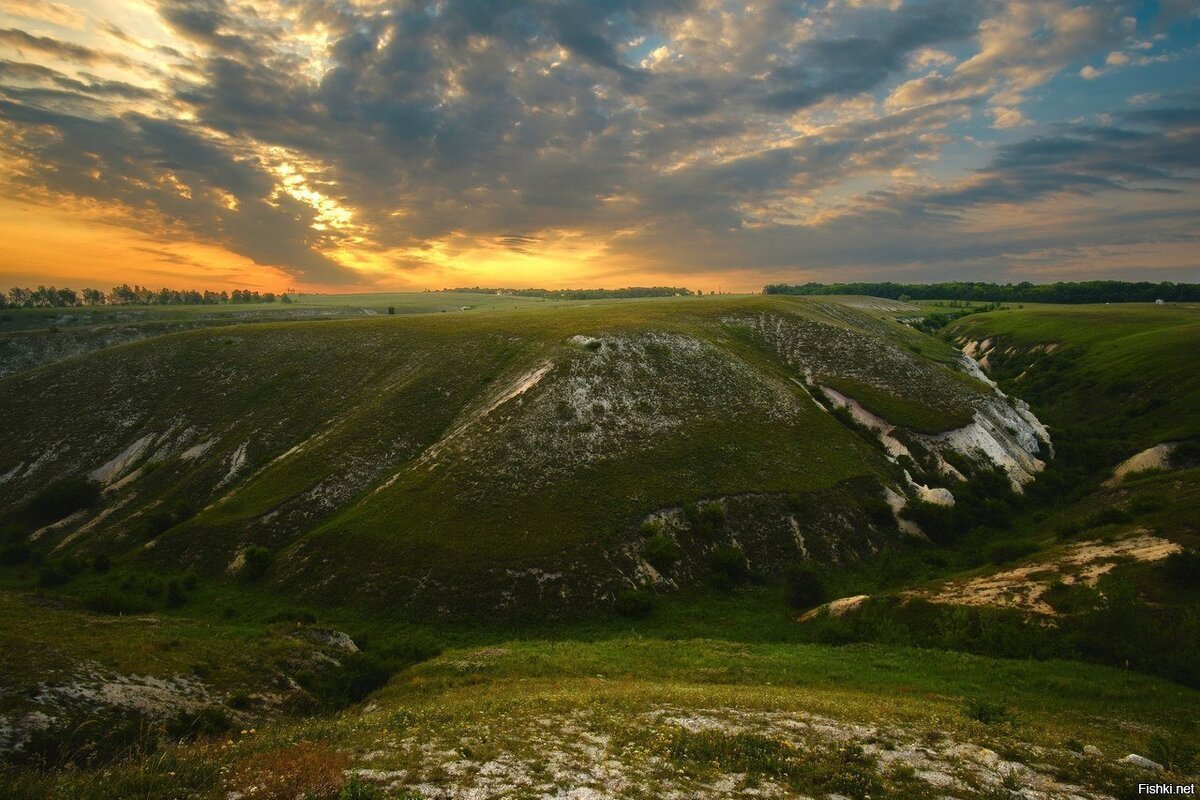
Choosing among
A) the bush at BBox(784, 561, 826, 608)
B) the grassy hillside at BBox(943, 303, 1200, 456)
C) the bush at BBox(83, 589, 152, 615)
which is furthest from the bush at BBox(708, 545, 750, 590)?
the grassy hillside at BBox(943, 303, 1200, 456)

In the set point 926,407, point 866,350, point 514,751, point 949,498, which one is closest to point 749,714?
point 514,751

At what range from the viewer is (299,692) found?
25719mm

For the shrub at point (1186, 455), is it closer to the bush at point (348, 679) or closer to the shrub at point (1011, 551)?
the shrub at point (1011, 551)

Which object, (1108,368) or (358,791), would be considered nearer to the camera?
(358,791)

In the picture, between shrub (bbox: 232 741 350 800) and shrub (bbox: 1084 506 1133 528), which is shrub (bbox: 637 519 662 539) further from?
shrub (bbox: 232 741 350 800)

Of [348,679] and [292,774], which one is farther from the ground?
[292,774]

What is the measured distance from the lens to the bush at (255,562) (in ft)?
148

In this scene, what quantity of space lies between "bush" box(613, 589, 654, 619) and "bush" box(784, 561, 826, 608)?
435 inches

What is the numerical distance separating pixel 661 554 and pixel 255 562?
35.4 metres

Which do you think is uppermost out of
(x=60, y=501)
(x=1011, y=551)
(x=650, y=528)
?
(x=1011, y=551)

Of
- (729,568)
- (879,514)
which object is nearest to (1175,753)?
(729,568)

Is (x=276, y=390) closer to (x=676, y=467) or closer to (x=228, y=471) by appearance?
(x=228, y=471)

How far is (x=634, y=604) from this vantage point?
39.3 metres

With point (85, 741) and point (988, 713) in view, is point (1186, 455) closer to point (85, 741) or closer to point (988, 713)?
point (988, 713)
